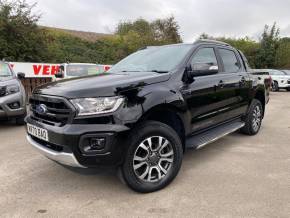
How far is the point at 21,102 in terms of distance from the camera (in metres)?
6.14

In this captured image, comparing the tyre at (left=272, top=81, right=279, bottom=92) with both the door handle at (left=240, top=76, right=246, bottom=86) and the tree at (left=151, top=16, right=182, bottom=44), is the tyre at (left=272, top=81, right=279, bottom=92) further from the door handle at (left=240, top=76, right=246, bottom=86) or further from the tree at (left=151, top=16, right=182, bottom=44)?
the door handle at (left=240, top=76, right=246, bottom=86)

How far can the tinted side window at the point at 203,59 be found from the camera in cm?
362

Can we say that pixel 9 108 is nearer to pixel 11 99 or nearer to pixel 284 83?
pixel 11 99

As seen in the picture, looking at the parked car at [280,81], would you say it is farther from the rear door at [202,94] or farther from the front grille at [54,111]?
the front grille at [54,111]

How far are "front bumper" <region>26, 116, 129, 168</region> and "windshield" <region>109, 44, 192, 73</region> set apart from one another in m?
1.26

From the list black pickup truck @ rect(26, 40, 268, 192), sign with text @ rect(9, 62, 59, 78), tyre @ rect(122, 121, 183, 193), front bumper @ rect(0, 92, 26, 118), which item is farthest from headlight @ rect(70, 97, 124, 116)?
sign with text @ rect(9, 62, 59, 78)

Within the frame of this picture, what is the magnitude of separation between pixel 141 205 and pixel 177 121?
113 centimetres

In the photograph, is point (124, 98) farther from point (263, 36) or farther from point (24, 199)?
point (263, 36)

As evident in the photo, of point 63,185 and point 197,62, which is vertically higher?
point 197,62

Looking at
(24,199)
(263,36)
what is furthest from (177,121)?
(263,36)

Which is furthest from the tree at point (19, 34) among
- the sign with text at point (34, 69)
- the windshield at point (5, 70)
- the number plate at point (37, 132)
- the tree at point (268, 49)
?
the tree at point (268, 49)

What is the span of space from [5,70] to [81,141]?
5.03m

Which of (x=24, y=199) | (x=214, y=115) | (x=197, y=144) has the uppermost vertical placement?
(x=214, y=115)

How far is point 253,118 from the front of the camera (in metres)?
5.49
